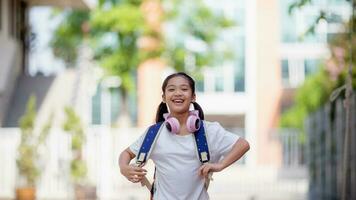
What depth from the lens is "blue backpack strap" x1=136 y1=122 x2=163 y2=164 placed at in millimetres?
4020

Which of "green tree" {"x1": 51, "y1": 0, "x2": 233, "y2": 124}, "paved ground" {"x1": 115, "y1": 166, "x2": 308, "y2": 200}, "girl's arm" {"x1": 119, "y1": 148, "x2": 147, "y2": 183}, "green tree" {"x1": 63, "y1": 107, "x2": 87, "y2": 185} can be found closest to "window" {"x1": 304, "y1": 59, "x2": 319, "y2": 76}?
"green tree" {"x1": 51, "y1": 0, "x2": 233, "y2": 124}

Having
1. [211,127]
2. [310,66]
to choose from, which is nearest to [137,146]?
[211,127]

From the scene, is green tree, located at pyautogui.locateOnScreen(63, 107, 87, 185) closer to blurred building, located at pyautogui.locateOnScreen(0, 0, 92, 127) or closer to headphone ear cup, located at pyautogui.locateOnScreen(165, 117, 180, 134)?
blurred building, located at pyautogui.locateOnScreen(0, 0, 92, 127)

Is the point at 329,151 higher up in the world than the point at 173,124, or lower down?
lower down

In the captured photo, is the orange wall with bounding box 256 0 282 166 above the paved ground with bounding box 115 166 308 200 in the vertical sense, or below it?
above

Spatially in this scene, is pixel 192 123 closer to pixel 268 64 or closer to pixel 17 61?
pixel 17 61

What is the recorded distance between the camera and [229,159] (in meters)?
4.01

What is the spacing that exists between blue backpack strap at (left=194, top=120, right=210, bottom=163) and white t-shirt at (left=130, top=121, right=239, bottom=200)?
28 millimetres

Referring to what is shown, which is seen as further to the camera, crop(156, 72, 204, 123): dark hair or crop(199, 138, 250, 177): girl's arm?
crop(156, 72, 204, 123): dark hair

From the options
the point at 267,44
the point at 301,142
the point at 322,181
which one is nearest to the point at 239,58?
the point at 267,44

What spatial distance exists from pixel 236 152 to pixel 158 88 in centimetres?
3453

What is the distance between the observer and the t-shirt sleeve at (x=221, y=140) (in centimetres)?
406

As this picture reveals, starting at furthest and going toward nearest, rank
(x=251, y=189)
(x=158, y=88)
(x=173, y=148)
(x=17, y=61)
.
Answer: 1. (x=158, y=88)
2. (x=17, y=61)
3. (x=251, y=189)
4. (x=173, y=148)

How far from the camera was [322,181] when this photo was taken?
14258 millimetres
